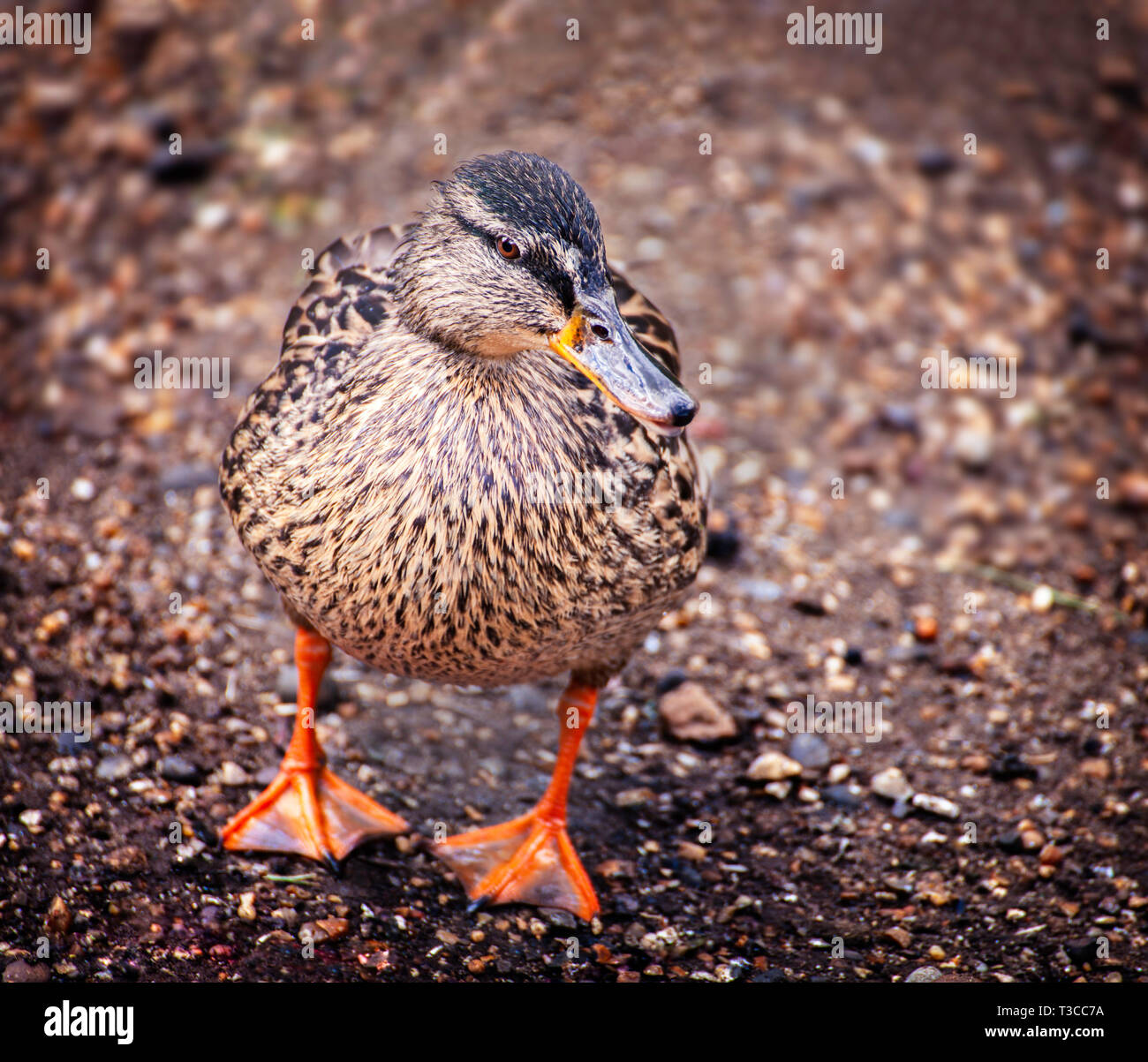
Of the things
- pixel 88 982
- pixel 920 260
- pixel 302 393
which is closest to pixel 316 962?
pixel 88 982

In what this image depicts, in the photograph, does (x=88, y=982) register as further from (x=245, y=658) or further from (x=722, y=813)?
(x=722, y=813)

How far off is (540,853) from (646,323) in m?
1.65

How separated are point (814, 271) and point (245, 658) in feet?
10.6

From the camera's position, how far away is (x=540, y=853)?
367 cm

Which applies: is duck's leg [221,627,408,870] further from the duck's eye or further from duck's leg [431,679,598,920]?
the duck's eye

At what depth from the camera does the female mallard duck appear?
2.95m

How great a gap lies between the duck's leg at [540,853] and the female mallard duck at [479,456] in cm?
38

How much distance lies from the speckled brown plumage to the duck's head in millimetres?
23

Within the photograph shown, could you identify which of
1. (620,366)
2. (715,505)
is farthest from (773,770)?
(620,366)

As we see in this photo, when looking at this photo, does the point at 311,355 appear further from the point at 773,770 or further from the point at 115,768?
the point at 773,770

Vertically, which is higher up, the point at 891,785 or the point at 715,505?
the point at 715,505

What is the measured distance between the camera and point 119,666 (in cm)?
407

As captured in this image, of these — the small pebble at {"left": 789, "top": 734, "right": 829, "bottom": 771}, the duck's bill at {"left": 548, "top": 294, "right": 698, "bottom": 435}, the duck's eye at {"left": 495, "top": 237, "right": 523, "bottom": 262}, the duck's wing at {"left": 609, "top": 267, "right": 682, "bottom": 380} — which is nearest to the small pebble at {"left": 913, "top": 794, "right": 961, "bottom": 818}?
the small pebble at {"left": 789, "top": 734, "right": 829, "bottom": 771}

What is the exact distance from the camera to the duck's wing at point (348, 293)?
3369 millimetres
